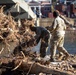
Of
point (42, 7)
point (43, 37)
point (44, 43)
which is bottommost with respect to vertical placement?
point (42, 7)

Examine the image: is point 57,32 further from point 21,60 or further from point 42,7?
point 42,7

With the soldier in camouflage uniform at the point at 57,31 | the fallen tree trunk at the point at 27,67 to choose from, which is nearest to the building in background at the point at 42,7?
the soldier in camouflage uniform at the point at 57,31

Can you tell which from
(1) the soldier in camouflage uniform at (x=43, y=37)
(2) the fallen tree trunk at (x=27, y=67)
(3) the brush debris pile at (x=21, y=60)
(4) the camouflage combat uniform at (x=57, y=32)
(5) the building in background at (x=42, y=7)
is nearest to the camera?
(2) the fallen tree trunk at (x=27, y=67)

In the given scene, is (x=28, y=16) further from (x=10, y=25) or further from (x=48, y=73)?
(x=48, y=73)

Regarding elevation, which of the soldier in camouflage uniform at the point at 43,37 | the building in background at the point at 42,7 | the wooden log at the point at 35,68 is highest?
the soldier in camouflage uniform at the point at 43,37

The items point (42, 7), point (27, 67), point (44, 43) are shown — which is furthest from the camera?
point (42, 7)


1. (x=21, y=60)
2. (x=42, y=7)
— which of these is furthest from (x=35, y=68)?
(x=42, y=7)

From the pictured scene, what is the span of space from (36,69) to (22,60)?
0.48 metres

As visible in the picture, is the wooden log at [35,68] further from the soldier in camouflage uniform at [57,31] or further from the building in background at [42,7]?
the building in background at [42,7]

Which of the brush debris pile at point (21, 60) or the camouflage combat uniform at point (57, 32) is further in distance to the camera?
the camouflage combat uniform at point (57, 32)

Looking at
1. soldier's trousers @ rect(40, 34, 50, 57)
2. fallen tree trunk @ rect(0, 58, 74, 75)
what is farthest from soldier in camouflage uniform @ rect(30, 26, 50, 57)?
fallen tree trunk @ rect(0, 58, 74, 75)

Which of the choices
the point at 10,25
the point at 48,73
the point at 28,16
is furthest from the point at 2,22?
the point at 28,16

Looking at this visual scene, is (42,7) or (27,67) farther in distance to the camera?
(42,7)

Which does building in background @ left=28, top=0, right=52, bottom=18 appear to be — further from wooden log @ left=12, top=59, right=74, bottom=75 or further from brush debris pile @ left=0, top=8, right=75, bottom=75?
wooden log @ left=12, top=59, right=74, bottom=75
